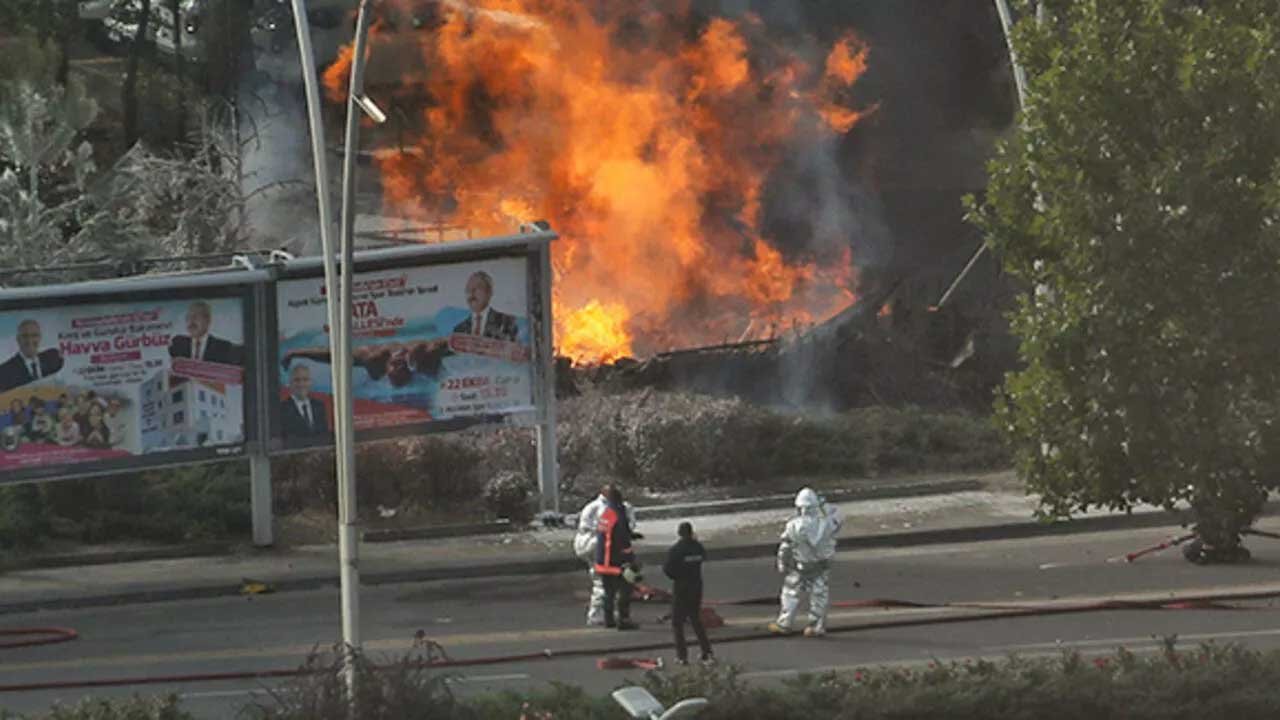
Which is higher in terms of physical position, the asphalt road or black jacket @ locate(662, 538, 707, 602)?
black jacket @ locate(662, 538, 707, 602)

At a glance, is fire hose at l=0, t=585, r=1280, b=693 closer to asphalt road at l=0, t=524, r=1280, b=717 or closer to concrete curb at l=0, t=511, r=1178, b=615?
asphalt road at l=0, t=524, r=1280, b=717

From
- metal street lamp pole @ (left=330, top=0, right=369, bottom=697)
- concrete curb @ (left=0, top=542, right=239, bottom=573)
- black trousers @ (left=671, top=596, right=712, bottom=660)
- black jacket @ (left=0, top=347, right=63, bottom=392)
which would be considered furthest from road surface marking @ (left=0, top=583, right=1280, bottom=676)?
concrete curb @ (left=0, top=542, right=239, bottom=573)

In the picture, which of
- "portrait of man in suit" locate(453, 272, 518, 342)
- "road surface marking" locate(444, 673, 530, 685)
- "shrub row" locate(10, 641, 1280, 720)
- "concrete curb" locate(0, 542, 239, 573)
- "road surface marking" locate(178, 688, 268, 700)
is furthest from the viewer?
"portrait of man in suit" locate(453, 272, 518, 342)

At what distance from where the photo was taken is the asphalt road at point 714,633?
67.7ft

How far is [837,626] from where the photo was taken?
22.1 m

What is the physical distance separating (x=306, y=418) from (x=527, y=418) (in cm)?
250

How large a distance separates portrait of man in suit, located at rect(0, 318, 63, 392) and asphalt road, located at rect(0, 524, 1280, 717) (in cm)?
247

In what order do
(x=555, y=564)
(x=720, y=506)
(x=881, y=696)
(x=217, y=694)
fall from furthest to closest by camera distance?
1. (x=720, y=506)
2. (x=555, y=564)
3. (x=217, y=694)
4. (x=881, y=696)

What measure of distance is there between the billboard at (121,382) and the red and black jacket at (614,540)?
18.9 ft

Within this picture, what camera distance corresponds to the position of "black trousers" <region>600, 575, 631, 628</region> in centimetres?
2230

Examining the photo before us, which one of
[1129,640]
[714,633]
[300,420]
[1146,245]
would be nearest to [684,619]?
[714,633]

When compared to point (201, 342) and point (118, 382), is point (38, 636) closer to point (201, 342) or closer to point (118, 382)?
point (118, 382)

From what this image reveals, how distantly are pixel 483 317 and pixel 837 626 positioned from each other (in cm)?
698

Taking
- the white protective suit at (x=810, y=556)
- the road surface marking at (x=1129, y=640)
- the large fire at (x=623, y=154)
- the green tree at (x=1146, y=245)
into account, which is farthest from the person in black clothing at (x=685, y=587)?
the large fire at (x=623, y=154)
